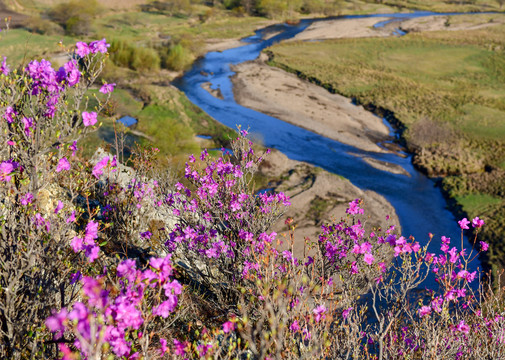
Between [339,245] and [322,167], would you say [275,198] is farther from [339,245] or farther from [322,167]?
[322,167]

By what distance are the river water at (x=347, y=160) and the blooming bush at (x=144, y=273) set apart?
14.0 metres

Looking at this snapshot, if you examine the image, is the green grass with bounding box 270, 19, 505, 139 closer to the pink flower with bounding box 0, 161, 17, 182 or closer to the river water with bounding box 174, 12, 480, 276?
the river water with bounding box 174, 12, 480, 276

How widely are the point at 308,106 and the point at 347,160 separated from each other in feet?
47.9

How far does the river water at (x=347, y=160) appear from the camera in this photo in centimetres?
2892

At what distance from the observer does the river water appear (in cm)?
2892

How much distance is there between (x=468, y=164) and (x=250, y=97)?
27.0 m

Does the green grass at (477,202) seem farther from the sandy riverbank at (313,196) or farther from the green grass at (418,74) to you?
the green grass at (418,74)

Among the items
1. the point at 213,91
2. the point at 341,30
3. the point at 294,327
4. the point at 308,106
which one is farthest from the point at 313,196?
the point at 341,30

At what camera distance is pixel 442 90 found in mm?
56781

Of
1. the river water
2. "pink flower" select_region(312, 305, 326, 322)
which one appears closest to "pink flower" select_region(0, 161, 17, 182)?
"pink flower" select_region(312, 305, 326, 322)

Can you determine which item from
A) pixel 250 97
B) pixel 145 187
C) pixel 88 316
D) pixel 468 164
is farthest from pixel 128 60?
pixel 88 316

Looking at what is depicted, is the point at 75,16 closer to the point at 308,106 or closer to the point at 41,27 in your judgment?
the point at 41,27

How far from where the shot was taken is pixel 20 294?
23.7ft

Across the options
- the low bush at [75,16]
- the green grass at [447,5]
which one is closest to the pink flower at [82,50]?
the low bush at [75,16]
